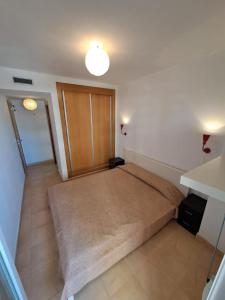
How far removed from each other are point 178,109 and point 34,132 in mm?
4299

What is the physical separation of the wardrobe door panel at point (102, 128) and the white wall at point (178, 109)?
673 millimetres

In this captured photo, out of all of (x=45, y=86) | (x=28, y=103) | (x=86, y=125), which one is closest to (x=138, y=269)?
(x=86, y=125)

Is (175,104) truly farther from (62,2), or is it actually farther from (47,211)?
(47,211)

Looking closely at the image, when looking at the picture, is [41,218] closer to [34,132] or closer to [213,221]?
[213,221]

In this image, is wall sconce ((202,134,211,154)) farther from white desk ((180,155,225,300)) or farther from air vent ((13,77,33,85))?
air vent ((13,77,33,85))

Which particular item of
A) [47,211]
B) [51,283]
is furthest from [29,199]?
[51,283]

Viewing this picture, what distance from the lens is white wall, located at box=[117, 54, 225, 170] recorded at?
1.71 m

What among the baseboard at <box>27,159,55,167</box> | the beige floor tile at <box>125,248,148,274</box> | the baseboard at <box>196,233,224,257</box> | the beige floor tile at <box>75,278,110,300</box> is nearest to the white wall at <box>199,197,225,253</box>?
the baseboard at <box>196,233,224,257</box>

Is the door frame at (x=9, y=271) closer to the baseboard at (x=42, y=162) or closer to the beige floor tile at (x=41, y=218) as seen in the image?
the beige floor tile at (x=41, y=218)

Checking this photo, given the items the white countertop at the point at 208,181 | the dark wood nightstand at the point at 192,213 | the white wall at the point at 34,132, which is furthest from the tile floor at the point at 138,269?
the white wall at the point at 34,132

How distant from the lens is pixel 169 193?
2.00m

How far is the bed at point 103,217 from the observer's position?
3.88 ft

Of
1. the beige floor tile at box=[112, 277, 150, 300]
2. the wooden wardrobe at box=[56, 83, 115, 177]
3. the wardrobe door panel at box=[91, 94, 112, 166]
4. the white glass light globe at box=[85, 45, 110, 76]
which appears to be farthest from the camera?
the wardrobe door panel at box=[91, 94, 112, 166]

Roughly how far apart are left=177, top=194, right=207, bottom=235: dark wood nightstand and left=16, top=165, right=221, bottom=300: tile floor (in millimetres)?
102
